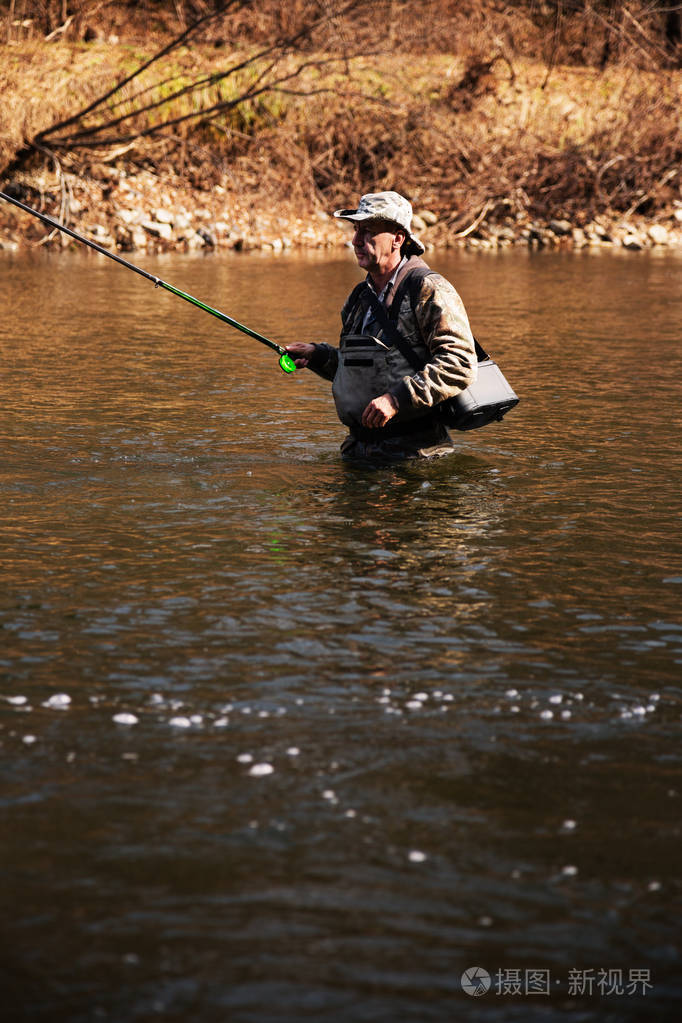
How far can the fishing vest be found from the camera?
288 inches

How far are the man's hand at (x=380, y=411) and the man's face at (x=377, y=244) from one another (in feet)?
2.26

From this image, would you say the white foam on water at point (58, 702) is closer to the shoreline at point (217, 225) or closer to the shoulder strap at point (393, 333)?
the shoulder strap at point (393, 333)

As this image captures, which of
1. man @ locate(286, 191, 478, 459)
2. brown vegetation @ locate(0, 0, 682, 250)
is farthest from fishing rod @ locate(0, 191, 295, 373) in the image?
brown vegetation @ locate(0, 0, 682, 250)

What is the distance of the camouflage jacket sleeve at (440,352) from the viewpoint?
7.08m

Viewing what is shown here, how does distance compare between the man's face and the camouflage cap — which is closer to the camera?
the camouflage cap

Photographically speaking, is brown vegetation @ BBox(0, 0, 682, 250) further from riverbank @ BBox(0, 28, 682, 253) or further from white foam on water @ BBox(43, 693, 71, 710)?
white foam on water @ BBox(43, 693, 71, 710)

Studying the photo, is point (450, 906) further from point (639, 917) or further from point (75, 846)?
point (75, 846)

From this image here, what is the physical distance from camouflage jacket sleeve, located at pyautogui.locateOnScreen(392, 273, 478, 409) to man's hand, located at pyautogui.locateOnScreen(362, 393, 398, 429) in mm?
59

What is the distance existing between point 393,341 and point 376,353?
0.36ft

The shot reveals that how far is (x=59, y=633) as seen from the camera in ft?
16.1

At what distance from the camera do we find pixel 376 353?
734 centimetres

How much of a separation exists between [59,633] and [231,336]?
9.53 m

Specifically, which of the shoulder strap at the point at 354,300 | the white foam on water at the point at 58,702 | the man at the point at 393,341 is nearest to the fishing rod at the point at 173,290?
the man at the point at 393,341

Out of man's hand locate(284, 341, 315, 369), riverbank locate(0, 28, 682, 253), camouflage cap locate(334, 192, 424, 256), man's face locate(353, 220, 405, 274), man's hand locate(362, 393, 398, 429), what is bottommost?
man's hand locate(362, 393, 398, 429)
